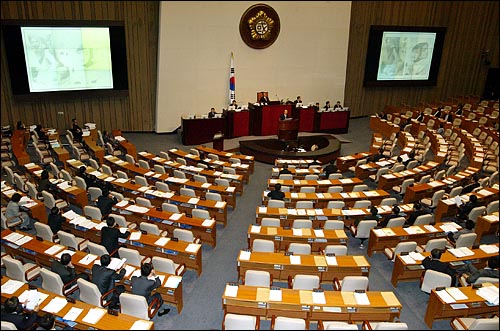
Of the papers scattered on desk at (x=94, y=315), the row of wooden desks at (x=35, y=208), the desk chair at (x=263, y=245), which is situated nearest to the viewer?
the papers scattered on desk at (x=94, y=315)

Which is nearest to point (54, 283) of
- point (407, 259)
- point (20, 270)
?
point (20, 270)

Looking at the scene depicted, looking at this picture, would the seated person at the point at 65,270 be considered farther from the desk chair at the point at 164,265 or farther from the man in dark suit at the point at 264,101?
the man in dark suit at the point at 264,101

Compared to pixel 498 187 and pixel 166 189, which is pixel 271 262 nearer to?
pixel 166 189

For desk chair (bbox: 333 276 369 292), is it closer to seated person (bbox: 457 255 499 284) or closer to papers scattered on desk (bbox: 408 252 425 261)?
papers scattered on desk (bbox: 408 252 425 261)

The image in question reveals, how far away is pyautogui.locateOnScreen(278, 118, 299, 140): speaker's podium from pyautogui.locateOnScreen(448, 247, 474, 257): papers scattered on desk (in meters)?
10.4

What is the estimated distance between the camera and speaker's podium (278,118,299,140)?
A: 1783cm

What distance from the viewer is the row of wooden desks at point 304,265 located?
25.4 ft

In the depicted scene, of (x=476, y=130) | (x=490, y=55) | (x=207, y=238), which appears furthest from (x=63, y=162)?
(x=490, y=55)

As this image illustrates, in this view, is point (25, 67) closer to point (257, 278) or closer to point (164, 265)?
Answer: point (164, 265)

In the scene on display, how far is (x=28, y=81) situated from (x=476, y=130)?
2065cm

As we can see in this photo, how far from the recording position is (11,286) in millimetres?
6879

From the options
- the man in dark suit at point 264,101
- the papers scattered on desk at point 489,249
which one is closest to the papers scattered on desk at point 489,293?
the papers scattered on desk at point 489,249

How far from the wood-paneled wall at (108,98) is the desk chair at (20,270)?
1191 cm

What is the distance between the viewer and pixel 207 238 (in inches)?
380
